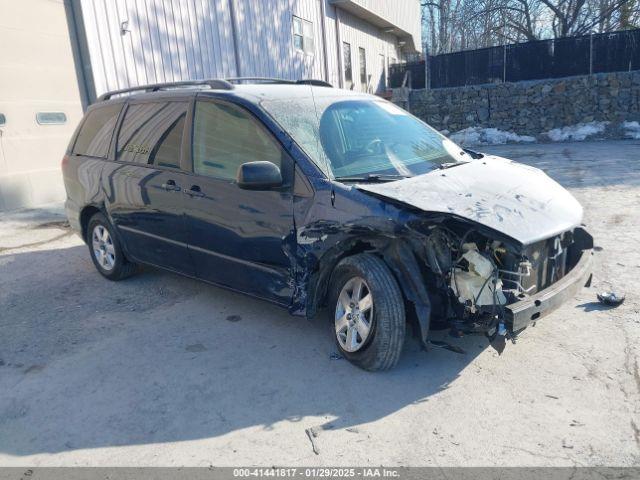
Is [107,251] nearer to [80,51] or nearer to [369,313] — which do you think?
[369,313]

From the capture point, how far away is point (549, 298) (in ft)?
10.6

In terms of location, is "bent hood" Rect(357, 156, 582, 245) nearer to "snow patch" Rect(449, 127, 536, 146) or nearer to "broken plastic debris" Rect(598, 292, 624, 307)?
"broken plastic debris" Rect(598, 292, 624, 307)

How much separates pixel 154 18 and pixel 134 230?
7252 mm

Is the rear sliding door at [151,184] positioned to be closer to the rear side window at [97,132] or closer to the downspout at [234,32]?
the rear side window at [97,132]

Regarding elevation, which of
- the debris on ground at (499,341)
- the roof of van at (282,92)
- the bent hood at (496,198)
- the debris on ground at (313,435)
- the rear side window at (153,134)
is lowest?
the debris on ground at (313,435)

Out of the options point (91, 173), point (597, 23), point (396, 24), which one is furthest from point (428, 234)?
point (597, 23)

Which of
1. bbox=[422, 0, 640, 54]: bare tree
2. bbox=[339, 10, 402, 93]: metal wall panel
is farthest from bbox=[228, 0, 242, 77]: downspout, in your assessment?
bbox=[422, 0, 640, 54]: bare tree

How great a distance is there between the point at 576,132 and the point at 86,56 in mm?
15477

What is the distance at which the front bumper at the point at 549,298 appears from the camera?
304 centimetres

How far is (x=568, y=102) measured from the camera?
A: 18625 millimetres

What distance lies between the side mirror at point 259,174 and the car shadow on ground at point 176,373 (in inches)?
49.8

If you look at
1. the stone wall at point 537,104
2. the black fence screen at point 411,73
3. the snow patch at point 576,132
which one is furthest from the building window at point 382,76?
the snow patch at point 576,132

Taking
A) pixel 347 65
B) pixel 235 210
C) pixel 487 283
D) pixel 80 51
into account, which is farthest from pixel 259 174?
pixel 347 65

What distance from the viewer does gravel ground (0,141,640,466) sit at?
9.18 ft
